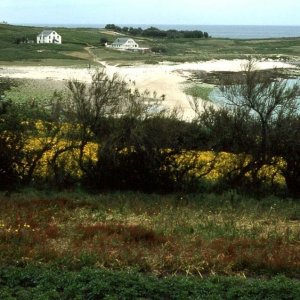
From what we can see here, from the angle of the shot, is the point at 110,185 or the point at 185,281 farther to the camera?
the point at 110,185

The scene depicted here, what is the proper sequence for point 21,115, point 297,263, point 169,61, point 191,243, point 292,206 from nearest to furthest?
point 297,263 < point 191,243 < point 292,206 < point 21,115 < point 169,61

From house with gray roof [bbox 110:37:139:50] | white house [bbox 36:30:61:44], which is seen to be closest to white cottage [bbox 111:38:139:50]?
house with gray roof [bbox 110:37:139:50]

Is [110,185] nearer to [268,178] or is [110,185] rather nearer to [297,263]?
[268,178]

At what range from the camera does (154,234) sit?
34.0 feet

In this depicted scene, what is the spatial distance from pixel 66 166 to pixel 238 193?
4923 mm

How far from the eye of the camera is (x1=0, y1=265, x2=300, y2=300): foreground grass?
23.9 ft

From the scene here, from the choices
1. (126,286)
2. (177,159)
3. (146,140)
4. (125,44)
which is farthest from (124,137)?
(125,44)

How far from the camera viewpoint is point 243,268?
855cm

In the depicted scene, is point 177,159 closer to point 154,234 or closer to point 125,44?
point 154,234

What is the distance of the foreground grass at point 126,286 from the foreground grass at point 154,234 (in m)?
0.47

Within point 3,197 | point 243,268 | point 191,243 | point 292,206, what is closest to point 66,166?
point 3,197

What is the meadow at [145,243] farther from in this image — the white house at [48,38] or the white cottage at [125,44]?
the white house at [48,38]

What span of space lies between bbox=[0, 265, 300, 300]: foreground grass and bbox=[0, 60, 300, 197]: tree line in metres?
9.05

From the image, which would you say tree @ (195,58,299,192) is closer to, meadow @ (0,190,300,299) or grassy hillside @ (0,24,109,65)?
meadow @ (0,190,300,299)
